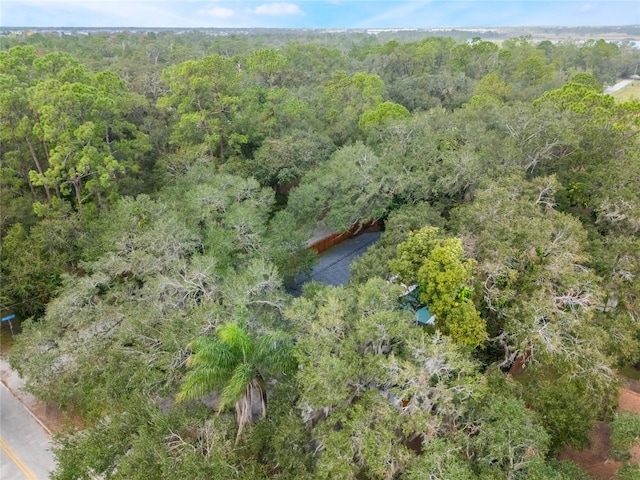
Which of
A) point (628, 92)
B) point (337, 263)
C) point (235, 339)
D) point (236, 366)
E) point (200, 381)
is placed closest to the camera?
point (200, 381)

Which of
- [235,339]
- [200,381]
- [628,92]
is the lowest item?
[628,92]

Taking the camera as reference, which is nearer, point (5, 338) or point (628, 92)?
point (5, 338)

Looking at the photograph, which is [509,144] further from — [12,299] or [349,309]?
[12,299]

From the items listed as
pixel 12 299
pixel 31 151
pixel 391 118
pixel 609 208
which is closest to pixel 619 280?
pixel 609 208

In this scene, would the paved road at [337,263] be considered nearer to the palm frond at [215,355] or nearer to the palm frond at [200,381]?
the palm frond at [215,355]

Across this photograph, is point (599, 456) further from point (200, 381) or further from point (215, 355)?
point (200, 381)

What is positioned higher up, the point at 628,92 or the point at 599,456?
the point at 628,92

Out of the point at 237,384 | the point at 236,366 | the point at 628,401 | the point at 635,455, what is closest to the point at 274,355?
the point at 236,366

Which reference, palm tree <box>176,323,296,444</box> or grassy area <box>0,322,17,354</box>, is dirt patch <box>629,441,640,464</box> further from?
grassy area <box>0,322,17,354</box>
